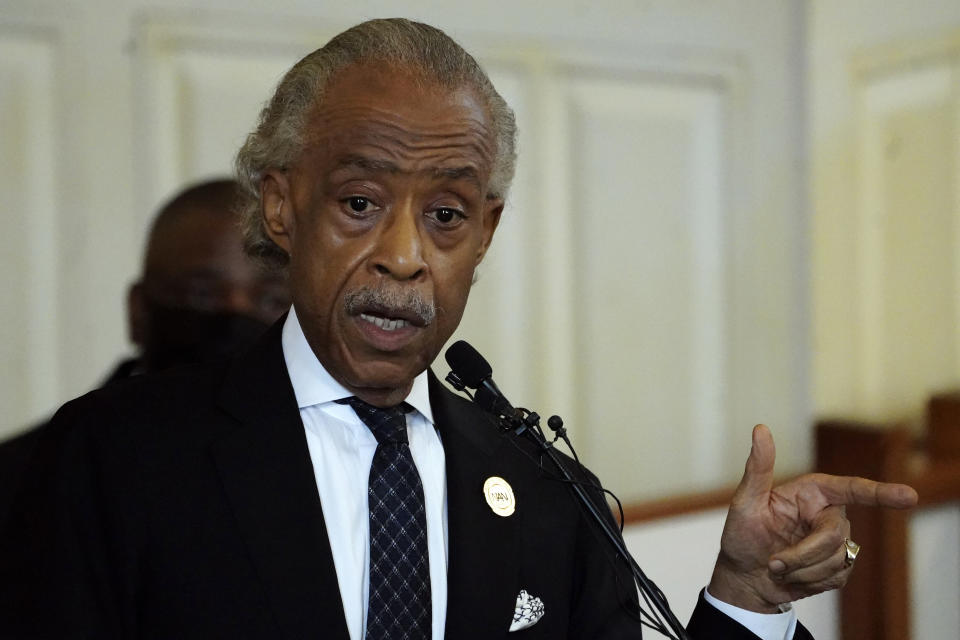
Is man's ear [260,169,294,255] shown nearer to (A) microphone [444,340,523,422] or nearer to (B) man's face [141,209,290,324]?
(A) microphone [444,340,523,422]

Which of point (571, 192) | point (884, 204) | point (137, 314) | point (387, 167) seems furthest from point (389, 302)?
point (884, 204)

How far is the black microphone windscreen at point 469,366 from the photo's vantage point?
119 cm

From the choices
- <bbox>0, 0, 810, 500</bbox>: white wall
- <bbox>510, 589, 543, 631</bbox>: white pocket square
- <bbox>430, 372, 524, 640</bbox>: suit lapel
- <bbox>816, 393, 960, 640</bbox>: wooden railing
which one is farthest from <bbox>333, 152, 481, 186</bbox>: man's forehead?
<bbox>816, 393, 960, 640</bbox>: wooden railing

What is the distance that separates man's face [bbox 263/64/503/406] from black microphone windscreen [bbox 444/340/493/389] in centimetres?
7

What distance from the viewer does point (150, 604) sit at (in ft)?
3.95

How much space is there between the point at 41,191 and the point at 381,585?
1695mm

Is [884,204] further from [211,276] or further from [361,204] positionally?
[361,204]

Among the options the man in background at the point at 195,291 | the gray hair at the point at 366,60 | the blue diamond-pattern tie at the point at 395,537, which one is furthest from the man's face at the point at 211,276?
the blue diamond-pattern tie at the point at 395,537

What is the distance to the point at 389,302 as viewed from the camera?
1230 mm

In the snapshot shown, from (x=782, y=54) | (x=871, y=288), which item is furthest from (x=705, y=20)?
(x=871, y=288)

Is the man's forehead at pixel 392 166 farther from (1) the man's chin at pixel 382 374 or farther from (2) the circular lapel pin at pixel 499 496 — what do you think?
(2) the circular lapel pin at pixel 499 496

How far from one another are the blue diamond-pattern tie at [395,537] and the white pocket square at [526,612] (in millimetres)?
133

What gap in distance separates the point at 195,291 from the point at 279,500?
3.84 feet

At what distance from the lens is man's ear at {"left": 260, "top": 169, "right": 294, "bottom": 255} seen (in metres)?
1.35
